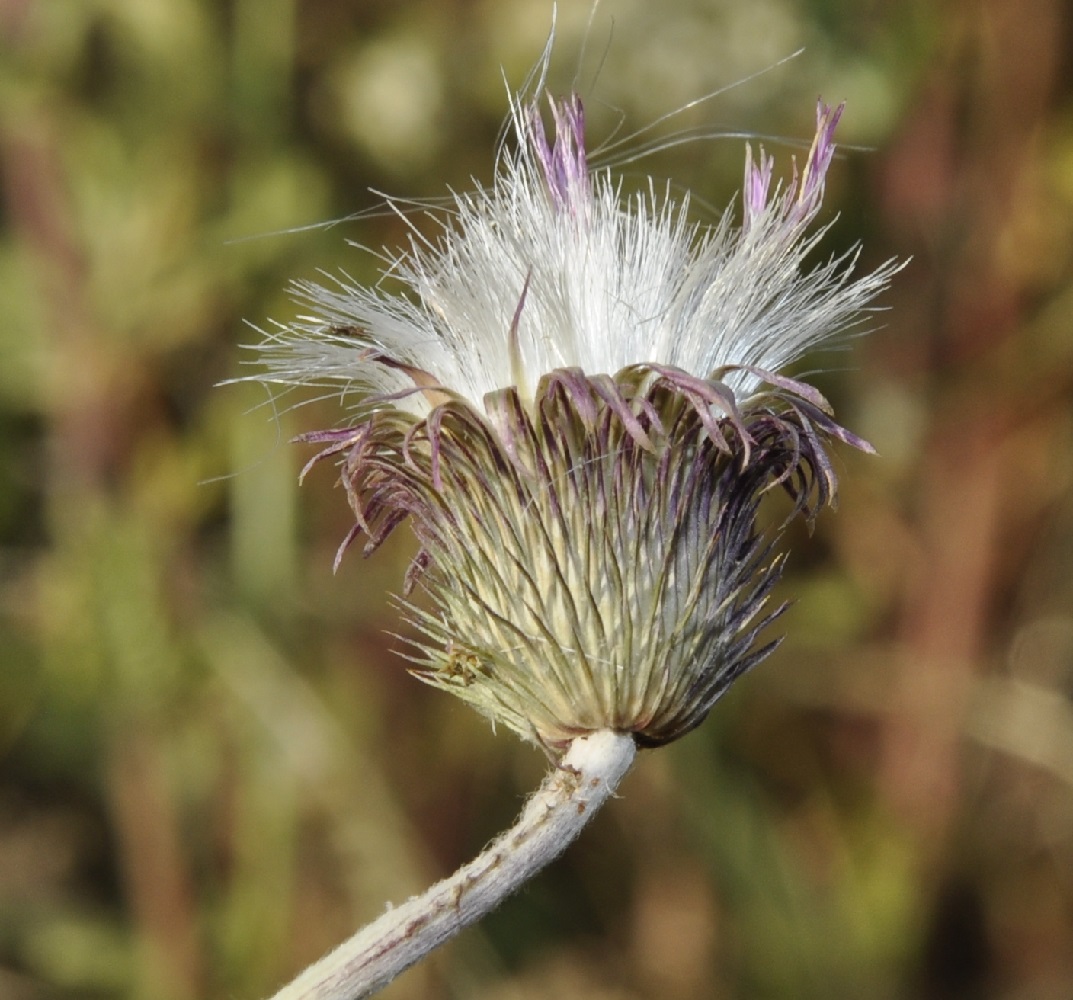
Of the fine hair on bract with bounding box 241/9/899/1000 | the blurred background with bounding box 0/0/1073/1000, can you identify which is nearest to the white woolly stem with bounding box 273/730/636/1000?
the fine hair on bract with bounding box 241/9/899/1000

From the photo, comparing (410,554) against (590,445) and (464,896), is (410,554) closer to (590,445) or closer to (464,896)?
(590,445)

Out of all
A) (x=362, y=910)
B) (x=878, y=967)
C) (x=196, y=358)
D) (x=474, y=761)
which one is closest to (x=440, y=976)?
(x=362, y=910)

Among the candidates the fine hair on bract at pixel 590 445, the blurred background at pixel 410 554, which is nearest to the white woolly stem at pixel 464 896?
the fine hair on bract at pixel 590 445

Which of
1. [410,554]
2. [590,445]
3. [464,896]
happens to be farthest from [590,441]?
[410,554]

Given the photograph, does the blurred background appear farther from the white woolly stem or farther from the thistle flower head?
the white woolly stem

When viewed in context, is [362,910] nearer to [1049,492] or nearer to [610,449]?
[1049,492]

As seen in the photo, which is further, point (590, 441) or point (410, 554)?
point (410, 554)
